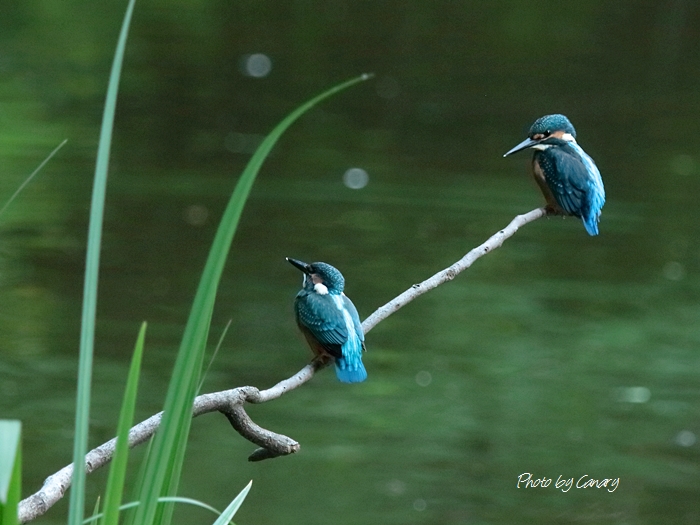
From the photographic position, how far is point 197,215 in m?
7.81

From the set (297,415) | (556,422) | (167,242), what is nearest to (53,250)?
(167,242)

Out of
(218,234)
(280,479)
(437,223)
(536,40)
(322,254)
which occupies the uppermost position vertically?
(536,40)

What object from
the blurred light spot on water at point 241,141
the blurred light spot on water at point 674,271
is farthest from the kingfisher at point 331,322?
the blurred light spot on water at point 241,141

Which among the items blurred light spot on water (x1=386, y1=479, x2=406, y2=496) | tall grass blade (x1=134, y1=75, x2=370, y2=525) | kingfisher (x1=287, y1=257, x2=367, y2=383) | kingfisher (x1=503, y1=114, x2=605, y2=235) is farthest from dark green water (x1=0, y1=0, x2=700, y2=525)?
tall grass blade (x1=134, y1=75, x2=370, y2=525)

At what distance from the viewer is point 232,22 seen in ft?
39.8

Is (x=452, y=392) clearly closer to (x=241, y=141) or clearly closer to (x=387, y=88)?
(x=241, y=141)

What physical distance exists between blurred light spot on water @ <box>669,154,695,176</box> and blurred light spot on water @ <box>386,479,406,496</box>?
484 cm

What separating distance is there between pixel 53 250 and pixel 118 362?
1602 mm

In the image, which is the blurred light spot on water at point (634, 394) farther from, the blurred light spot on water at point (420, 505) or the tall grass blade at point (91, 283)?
the tall grass blade at point (91, 283)

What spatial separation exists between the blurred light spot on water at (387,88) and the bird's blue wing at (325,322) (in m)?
9.38

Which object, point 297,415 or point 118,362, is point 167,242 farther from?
point 297,415

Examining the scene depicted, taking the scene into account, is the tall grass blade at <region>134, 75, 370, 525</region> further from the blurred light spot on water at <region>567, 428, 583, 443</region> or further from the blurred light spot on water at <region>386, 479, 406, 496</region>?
the blurred light spot on water at <region>567, 428, 583, 443</region>

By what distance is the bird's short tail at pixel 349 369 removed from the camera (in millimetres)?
1411

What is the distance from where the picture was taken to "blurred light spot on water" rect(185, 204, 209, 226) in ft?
25.5
